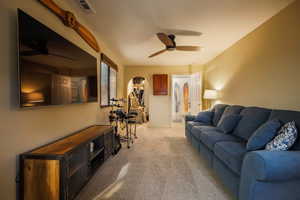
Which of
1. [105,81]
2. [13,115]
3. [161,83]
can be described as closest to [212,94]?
[161,83]

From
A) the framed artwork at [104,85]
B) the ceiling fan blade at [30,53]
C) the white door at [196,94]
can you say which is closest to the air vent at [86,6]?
the ceiling fan blade at [30,53]

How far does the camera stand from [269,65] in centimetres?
266

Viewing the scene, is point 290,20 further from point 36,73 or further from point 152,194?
point 36,73

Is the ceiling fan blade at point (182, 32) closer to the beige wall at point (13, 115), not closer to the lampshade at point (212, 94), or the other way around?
the beige wall at point (13, 115)

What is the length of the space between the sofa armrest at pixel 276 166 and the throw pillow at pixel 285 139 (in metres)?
0.24

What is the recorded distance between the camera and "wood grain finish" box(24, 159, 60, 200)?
4.66ft

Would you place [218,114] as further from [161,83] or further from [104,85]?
[161,83]

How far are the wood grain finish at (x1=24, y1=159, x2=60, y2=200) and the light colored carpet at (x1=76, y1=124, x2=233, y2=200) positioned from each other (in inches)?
21.2

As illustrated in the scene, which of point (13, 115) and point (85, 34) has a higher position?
point (85, 34)

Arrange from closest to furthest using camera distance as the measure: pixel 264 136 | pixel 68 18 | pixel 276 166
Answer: pixel 276 166 → pixel 264 136 → pixel 68 18

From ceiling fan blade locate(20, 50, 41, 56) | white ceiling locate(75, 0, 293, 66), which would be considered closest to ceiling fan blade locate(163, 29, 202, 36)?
white ceiling locate(75, 0, 293, 66)

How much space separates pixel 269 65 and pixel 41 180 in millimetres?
3530

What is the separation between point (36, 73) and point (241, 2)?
2.65 metres

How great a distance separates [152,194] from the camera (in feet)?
6.31
